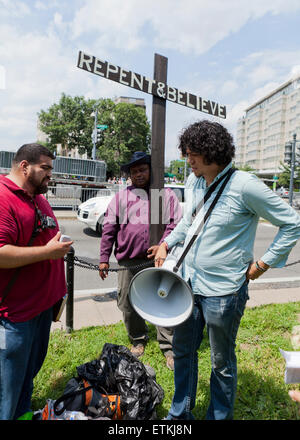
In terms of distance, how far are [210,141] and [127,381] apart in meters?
1.73

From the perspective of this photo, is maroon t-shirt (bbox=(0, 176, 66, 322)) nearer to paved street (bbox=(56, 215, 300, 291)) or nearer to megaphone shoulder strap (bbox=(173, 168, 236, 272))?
paved street (bbox=(56, 215, 300, 291))

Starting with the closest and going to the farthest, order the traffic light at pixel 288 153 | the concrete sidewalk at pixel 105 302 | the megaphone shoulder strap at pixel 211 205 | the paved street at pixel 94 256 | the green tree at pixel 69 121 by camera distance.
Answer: the megaphone shoulder strap at pixel 211 205 → the concrete sidewalk at pixel 105 302 → the paved street at pixel 94 256 → the traffic light at pixel 288 153 → the green tree at pixel 69 121

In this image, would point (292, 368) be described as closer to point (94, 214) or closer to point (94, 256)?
point (94, 256)

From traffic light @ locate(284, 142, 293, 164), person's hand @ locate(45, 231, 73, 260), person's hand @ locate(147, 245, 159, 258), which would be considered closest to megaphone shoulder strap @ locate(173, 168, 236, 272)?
person's hand @ locate(45, 231, 73, 260)

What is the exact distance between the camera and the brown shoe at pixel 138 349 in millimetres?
3102

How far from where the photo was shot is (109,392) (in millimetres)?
2201

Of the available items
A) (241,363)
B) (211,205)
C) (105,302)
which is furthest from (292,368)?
(105,302)

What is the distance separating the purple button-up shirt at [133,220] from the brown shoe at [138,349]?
92 cm

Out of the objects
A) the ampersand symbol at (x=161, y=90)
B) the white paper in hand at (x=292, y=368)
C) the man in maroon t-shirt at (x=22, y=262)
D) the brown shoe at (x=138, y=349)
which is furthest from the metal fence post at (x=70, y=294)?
the white paper in hand at (x=292, y=368)

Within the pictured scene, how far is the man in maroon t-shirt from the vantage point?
5.60ft

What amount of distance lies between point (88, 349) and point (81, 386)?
1.00m

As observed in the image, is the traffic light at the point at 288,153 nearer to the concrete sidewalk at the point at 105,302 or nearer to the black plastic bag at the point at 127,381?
the concrete sidewalk at the point at 105,302

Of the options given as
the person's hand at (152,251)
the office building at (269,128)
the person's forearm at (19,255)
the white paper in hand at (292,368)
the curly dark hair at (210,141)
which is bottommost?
the white paper in hand at (292,368)
